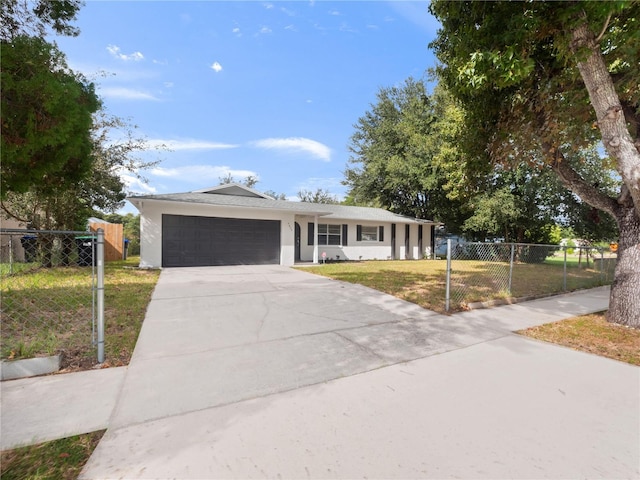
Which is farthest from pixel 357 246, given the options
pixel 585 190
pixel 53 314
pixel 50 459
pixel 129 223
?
pixel 129 223

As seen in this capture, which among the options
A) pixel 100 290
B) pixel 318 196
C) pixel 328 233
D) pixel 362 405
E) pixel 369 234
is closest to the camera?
pixel 362 405

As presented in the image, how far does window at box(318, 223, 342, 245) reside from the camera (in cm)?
1741

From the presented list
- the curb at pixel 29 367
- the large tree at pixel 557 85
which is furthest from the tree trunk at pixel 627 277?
the curb at pixel 29 367

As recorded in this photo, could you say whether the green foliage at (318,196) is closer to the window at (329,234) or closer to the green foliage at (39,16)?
the window at (329,234)

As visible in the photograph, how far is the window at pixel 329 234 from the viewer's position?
57.1 ft

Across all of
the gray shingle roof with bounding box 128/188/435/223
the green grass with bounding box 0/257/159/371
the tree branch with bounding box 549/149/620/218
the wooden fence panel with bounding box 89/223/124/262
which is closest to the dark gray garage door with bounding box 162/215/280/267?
the gray shingle roof with bounding box 128/188/435/223

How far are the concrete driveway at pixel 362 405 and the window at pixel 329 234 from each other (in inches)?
492

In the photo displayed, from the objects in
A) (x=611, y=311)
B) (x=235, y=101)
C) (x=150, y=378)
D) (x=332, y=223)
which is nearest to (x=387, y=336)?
(x=150, y=378)

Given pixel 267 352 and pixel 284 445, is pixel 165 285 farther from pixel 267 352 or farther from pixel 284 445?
pixel 284 445

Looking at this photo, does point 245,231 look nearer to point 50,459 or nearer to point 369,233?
point 369,233

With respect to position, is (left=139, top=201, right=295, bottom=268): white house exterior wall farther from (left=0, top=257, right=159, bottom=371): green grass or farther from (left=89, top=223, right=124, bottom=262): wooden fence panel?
(left=89, top=223, right=124, bottom=262): wooden fence panel

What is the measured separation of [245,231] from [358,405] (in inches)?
473

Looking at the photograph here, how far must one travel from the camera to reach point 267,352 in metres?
3.73

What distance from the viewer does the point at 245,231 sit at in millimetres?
13828
